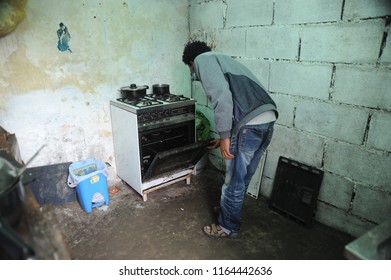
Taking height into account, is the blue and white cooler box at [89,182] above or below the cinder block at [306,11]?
below

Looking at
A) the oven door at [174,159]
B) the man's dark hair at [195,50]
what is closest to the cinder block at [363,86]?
the man's dark hair at [195,50]

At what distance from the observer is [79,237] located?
2.46 meters

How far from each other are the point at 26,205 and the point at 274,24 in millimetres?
2519

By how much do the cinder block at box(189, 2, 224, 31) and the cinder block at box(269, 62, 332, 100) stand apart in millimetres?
963

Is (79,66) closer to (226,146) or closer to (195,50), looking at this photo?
(195,50)

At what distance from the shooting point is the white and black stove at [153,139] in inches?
106

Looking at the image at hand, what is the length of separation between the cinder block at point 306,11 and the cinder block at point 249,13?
0.33 ft

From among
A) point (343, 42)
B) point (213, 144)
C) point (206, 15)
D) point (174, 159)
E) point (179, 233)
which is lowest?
point (179, 233)

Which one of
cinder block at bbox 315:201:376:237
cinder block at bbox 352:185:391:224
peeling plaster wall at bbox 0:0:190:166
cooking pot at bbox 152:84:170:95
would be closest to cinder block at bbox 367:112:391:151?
cinder block at bbox 352:185:391:224

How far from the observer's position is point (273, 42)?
2648 mm

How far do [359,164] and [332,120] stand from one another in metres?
0.43

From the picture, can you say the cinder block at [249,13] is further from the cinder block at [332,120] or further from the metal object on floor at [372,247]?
the metal object on floor at [372,247]

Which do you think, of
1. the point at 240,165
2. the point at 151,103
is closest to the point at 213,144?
the point at 240,165
